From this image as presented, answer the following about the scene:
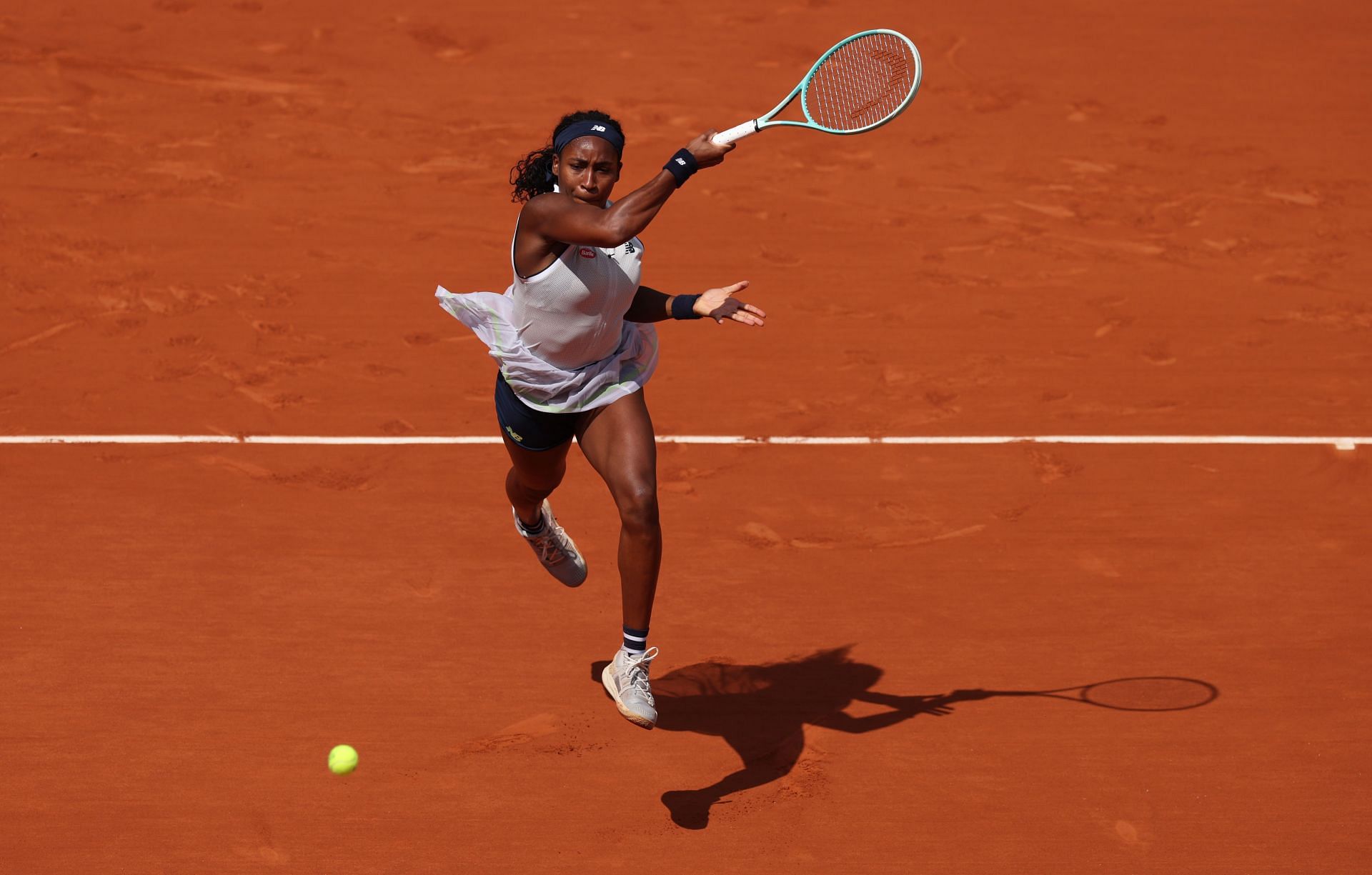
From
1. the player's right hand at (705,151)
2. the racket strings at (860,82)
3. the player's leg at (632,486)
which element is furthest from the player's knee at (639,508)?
the racket strings at (860,82)

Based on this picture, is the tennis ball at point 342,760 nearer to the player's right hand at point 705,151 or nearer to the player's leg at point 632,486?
the player's leg at point 632,486

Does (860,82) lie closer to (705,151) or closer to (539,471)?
(705,151)

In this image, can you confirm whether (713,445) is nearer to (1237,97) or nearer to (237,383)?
(237,383)

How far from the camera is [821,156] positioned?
12289mm

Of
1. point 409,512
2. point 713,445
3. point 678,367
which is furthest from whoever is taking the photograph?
point 678,367

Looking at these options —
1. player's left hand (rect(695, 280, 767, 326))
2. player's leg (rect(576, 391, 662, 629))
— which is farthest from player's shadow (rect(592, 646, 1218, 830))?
player's left hand (rect(695, 280, 767, 326))

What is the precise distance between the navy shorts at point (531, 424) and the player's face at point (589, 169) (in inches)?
32.4

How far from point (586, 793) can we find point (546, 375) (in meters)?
1.57

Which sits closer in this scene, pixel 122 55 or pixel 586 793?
pixel 586 793

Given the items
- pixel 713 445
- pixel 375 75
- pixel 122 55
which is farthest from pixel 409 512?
pixel 122 55

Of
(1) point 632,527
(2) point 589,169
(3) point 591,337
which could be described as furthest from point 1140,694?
(2) point 589,169

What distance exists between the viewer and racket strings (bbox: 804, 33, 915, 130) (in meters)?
5.88

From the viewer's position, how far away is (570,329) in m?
5.47

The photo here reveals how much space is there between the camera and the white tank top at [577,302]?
5.39m
